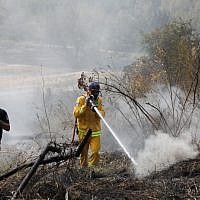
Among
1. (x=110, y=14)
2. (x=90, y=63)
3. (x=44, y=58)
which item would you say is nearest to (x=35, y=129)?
(x=110, y=14)

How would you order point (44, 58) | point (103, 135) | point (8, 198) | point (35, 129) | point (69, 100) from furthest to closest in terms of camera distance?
point (44, 58), point (69, 100), point (35, 129), point (103, 135), point (8, 198)

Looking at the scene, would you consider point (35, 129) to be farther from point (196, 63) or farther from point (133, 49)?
point (133, 49)

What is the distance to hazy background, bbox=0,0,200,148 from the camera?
101 ft

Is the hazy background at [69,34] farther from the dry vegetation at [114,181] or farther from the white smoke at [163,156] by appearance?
the white smoke at [163,156]

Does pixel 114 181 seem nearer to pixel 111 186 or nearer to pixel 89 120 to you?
pixel 111 186

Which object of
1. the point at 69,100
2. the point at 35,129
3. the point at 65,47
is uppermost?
the point at 65,47

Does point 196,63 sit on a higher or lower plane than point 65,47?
lower

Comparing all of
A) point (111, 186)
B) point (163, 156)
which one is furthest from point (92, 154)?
point (111, 186)

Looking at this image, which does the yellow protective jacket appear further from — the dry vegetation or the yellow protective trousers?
the dry vegetation

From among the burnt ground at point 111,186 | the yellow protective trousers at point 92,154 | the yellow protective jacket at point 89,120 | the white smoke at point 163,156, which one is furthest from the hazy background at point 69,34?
the burnt ground at point 111,186

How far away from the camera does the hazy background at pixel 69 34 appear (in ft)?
101

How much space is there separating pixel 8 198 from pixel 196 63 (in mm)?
5009

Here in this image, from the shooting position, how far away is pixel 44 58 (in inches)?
1558

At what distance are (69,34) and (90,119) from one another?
1294 inches
